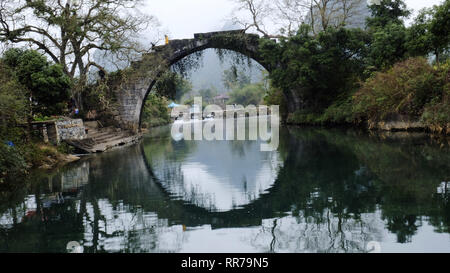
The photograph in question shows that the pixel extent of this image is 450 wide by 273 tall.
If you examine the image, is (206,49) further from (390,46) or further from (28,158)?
(28,158)

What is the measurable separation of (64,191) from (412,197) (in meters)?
5.52

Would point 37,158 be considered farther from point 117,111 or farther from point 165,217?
point 117,111

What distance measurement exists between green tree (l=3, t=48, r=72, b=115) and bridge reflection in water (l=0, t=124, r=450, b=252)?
18.6 ft

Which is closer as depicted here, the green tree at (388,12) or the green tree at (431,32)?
the green tree at (431,32)

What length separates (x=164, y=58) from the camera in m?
23.8

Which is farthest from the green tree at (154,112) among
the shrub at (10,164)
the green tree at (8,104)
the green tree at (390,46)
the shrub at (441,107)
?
the shrub at (10,164)

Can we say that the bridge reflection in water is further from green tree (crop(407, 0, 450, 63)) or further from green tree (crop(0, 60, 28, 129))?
green tree (crop(407, 0, 450, 63))

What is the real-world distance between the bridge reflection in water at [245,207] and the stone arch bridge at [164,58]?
14074 millimetres

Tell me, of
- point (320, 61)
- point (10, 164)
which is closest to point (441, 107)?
point (320, 61)

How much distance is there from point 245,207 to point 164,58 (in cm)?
1943

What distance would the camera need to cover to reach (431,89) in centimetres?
1308

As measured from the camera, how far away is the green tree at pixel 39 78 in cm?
1386

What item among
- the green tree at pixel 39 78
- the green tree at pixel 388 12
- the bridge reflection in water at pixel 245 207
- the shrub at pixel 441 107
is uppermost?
the green tree at pixel 388 12

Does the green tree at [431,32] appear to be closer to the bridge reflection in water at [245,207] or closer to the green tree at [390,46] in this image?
the green tree at [390,46]
